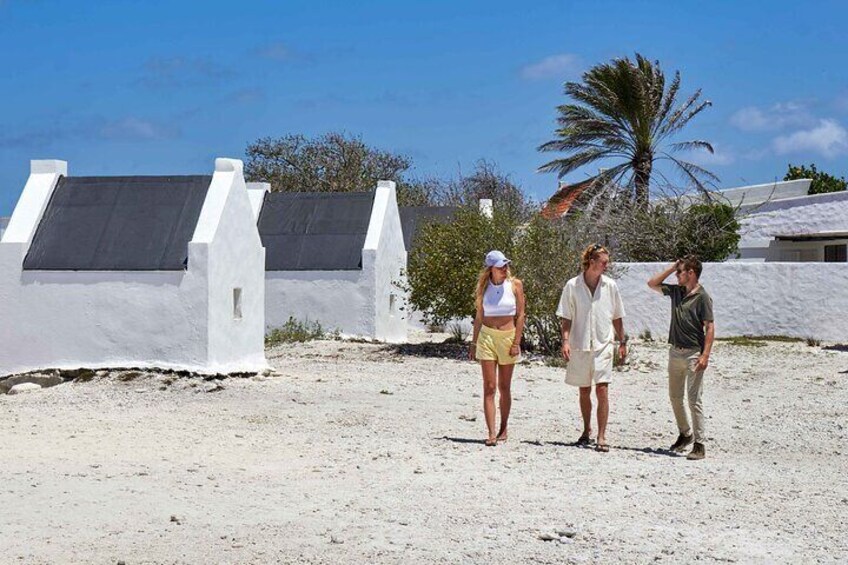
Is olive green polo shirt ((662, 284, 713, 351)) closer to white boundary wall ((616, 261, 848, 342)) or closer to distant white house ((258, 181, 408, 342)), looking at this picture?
distant white house ((258, 181, 408, 342))

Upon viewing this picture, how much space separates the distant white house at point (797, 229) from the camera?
1387 inches

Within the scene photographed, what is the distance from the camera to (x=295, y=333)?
26.4m

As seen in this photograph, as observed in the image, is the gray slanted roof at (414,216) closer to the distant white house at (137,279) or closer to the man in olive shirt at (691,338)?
the distant white house at (137,279)

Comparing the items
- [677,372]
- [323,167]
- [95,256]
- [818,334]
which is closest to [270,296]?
[95,256]

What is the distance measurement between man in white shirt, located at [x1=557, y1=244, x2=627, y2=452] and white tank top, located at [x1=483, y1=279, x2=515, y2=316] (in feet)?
1.79

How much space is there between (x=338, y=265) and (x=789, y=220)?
51.4 feet

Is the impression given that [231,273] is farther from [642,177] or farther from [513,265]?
[642,177]

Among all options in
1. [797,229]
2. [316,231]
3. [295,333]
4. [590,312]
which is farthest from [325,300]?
[590,312]

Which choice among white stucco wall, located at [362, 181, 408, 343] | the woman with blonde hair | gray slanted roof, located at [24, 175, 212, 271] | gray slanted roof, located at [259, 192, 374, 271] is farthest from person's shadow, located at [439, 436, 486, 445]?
gray slanted roof, located at [259, 192, 374, 271]

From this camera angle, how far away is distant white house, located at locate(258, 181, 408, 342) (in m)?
27.0

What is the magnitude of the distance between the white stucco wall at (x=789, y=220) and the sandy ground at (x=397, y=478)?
1859 centimetres

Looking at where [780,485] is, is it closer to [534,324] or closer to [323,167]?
[534,324]

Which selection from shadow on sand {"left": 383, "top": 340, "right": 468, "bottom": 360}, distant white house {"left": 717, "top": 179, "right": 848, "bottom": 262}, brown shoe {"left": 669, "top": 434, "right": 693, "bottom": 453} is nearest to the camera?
brown shoe {"left": 669, "top": 434, "right": 693, "bottom": 453}

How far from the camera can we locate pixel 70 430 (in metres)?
13.4
